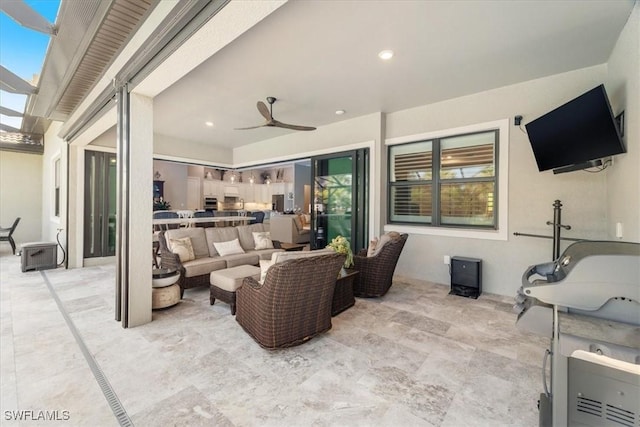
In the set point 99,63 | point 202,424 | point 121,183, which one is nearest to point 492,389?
point 202,424

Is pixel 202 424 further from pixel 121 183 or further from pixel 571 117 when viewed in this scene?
pixel 571 117

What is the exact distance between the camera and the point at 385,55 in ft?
9.77

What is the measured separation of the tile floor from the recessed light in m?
2.97

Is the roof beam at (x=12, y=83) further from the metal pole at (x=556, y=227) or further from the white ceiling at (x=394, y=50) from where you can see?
the metal pole at (x=556, y=227)

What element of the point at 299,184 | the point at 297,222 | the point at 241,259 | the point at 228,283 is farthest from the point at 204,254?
the point at 299,184

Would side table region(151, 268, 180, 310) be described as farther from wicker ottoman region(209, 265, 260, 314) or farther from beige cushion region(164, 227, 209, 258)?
beige cushion region(164, 227, 209, 258)

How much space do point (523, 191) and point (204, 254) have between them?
15.9 ft

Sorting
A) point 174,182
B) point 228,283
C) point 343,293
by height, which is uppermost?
point 174,182

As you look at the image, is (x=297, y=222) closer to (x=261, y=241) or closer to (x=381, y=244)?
(x=261, y=241)

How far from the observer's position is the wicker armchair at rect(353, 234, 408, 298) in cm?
368

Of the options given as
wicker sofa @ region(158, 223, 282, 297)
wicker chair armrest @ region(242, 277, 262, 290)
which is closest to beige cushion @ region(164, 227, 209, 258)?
wicker sofa @ region(158, 223, 282, 297)

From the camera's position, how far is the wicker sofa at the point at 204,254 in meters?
3.81

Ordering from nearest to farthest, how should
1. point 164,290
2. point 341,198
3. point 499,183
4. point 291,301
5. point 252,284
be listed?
point 291,301 < point 252,284 < point 164,290 < point 499,183 < point 341,198

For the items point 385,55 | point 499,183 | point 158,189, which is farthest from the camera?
point 158,189
